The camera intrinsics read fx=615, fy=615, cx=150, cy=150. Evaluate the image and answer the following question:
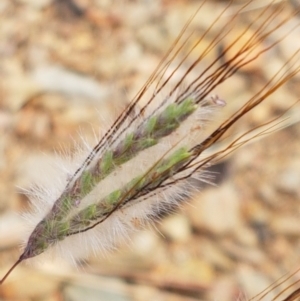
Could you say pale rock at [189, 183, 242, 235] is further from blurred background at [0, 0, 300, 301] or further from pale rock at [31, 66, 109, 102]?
pale rock at [31, 66, 109, 102]

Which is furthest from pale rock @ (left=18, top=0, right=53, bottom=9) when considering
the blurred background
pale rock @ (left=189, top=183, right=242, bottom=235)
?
pale rock @ (left=189, top=183, right=242, bottom=235)

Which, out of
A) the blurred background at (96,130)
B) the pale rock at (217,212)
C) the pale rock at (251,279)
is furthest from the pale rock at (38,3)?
the pale rock at (251,279)

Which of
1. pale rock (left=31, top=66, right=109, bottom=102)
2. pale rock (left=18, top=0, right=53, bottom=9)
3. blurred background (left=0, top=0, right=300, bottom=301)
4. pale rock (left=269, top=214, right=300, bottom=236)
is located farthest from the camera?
pale rock (left=18, top=0, right=53, bottom=9)

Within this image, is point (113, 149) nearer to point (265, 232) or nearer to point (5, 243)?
point (5, 243)

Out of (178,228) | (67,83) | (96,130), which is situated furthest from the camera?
(67,83)

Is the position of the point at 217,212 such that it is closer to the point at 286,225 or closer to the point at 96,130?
the point at 286,225

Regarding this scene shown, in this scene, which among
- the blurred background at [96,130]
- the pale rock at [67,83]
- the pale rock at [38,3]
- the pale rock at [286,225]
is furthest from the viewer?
the pale rock at [38,3]

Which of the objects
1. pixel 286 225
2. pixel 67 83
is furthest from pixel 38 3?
pixel 286 225

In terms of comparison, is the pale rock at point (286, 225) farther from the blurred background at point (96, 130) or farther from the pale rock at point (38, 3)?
the pale rock at point (38, 3)

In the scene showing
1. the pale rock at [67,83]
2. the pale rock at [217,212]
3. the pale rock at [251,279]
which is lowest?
the pale rock at [251,279]
